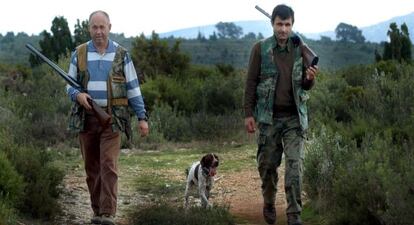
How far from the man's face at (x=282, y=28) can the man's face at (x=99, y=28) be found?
60.5 inches

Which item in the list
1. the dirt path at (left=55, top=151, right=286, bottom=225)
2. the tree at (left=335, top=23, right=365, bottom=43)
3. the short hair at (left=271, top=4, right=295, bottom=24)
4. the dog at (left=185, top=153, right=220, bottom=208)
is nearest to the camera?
the short hair at (left=271, top=4, right=295, bottom=24)

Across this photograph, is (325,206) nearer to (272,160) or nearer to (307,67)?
(272,160)

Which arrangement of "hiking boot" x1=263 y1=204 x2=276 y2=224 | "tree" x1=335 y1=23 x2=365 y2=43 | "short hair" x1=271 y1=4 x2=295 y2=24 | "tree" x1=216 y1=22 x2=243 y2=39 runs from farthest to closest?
"tree" x1=216 y1=22 x2=243 y2=39
"tree" x1=335 y1=23 x2=365 y2=43
"hiking boot" x1=263 y1=204 x2=276 y2=224
"short hair" x1=271 y1=4 x2=295 y2=24

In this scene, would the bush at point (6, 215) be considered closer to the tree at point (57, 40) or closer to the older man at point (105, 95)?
the older man at point (105, 95)

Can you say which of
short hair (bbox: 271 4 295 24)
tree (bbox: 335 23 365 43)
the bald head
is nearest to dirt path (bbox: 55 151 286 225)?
the bald head

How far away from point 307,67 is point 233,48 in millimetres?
61468

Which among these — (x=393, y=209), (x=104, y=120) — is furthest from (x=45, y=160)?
(x=393, y=209)

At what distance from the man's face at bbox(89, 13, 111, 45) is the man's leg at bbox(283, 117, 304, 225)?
183 centimetres

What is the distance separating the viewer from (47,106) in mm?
16047

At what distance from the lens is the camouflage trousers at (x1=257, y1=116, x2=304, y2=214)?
6.54 meters

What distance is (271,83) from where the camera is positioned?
6.53 metres

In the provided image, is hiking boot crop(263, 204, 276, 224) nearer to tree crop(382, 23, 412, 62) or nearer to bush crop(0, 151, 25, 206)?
bush crop(0, 151, 25, 206)

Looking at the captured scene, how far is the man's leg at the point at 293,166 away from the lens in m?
6.54

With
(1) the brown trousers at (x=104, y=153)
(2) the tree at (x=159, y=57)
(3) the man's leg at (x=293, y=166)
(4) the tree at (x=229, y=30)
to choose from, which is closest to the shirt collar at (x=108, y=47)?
(1) the brown trousers at (x=104, y=153)
